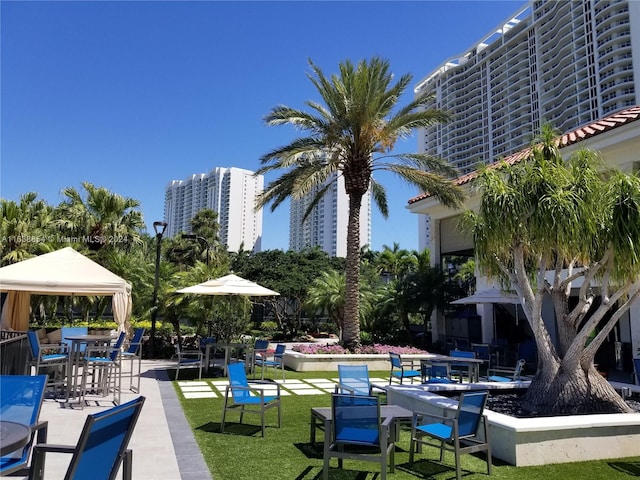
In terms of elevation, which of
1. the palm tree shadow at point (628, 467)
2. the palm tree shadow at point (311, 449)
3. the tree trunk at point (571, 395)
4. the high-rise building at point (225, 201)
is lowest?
the palm tree shadow at point (628, 467)

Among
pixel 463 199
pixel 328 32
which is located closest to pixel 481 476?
pixel 328 32

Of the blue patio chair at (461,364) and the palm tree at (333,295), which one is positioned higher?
the palm tree at (333,295)

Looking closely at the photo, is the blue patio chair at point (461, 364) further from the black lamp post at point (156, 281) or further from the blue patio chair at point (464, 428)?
the black lamp post at point (156, 281)

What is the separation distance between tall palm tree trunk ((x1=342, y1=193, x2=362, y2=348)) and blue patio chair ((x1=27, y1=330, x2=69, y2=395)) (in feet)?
28.6

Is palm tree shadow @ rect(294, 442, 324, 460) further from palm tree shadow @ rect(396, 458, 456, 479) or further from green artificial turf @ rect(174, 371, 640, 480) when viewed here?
palm tree shadow @ rect(396, 458, 456, 479)

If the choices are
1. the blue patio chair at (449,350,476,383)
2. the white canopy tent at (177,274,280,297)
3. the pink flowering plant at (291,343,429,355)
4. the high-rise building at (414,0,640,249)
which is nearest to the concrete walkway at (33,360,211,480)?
the white canopy tent at (177,274,280,297)

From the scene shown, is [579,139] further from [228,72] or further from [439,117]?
[228,72]

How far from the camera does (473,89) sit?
125 m

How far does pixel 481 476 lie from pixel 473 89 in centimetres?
13251

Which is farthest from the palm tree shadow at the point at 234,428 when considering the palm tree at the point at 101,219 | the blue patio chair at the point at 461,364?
the palm tree at the point at 101,219

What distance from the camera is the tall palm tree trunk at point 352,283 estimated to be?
16.0m

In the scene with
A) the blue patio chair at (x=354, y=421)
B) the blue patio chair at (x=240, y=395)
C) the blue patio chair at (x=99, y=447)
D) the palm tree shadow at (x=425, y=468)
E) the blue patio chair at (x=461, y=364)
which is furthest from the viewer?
the blue patio chair at (x=461, y=364)

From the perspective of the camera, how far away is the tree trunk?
707 cm

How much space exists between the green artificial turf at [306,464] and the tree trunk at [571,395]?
3.66 feet
